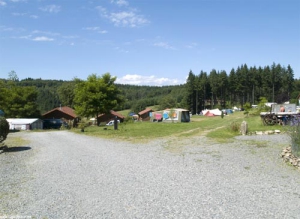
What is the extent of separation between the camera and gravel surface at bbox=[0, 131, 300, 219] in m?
5.00

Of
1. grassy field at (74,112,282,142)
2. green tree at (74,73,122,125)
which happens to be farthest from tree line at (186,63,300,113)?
grassy field at (74,112,282,142)

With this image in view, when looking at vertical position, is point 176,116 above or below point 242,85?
below

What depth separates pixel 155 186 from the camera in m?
6.56

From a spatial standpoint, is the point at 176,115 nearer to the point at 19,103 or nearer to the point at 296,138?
the point at 19,103

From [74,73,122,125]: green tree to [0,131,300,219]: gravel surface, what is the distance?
29115mm

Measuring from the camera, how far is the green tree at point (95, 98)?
39.7m

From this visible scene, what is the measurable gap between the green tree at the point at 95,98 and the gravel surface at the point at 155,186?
29.1 m

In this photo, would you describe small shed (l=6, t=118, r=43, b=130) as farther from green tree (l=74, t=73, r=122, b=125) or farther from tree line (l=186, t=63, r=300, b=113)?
tree line (l=186, t=63, r=300, b=113)

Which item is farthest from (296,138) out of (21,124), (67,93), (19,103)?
(67,93)

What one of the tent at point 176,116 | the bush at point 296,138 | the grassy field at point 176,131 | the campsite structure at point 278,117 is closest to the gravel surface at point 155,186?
the bush at point 296,138

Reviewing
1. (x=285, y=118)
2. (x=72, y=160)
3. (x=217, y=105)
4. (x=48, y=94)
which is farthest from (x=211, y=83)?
(x=72, y=160)

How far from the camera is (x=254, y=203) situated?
17.1ft

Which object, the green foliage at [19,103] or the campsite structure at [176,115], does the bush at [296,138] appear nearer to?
the campsite structure at [176,115]

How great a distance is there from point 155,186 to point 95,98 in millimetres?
33893
